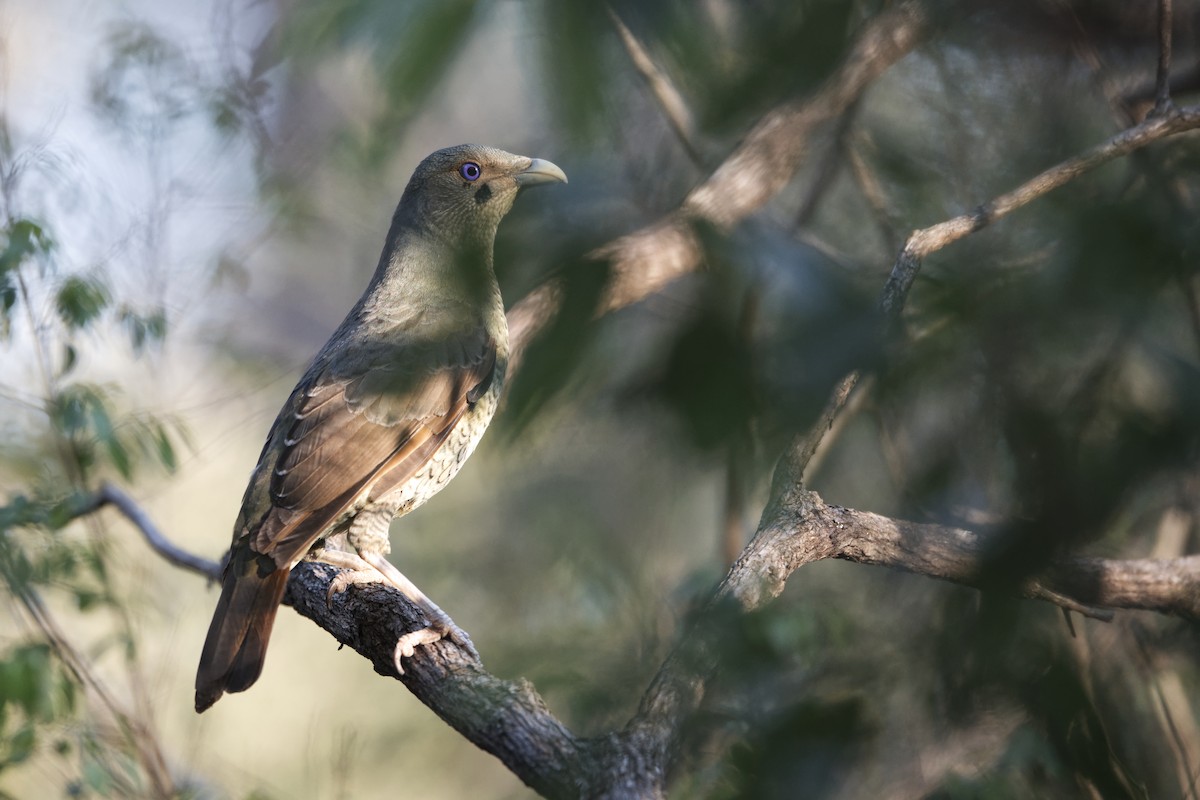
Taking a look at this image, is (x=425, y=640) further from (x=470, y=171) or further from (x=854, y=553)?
Result: (x=470, y=171)

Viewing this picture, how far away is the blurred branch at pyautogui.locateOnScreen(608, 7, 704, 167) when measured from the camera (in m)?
1.08

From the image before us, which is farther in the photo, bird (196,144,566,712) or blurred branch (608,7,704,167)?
bird (196,144,566,712)

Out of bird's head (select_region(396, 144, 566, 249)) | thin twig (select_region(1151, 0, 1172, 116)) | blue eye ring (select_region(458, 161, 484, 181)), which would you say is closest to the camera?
thin twig (select_region(1151, 0, 1172, 116))

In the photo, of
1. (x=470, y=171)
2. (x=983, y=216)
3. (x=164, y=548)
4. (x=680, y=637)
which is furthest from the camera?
(x=164, y=548)

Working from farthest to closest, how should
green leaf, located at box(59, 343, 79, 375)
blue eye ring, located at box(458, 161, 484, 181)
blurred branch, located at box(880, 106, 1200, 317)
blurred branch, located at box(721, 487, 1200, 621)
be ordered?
green leaf, located at box(59, 343, 79, 375)
blue eye ring, located at box(458, 161, 484, 181)
blurred branch, located at box(721, 487, 1200, 621)
blurred branch, located at box(880, 106, 1200, 317)

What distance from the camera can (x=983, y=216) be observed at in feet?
4.61

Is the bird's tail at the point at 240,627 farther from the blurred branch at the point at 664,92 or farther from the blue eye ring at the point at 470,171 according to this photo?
the blurred branch at the point at 664,92

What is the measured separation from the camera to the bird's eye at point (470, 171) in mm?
4625

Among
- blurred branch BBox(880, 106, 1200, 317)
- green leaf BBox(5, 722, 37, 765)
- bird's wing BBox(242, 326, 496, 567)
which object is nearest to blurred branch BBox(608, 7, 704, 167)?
blurred branch BBox(880, 106, 1200, 317)

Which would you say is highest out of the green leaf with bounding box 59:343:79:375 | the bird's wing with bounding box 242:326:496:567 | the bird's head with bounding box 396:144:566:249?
the green leaf with bounding box 59:343:79:375

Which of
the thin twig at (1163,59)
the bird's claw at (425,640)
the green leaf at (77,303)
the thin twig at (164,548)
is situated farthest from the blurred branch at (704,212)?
the thin twig at (164,548)

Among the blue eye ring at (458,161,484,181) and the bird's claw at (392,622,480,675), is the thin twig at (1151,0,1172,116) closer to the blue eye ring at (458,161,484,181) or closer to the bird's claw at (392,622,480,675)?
the bird's claw at (392,622,480,675)

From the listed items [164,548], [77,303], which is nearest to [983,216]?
[77,303]

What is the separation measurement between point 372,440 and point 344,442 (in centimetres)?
11
